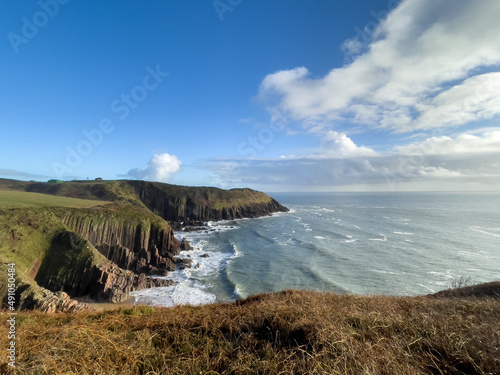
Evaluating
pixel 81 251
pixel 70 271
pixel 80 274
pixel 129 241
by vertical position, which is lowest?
pixel 80 274

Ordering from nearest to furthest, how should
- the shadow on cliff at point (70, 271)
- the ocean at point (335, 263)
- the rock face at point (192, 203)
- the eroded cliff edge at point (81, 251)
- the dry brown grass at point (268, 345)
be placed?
1. the dry brown grass at point (268, 345)
2. the eroded cliff edge at point (81, 251)
3. the shadow on cliff at point (70, 271)
4. the ocean at point (335, 263)
5. the rock face at point (192, 203)

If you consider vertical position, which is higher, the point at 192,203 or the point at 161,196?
the point at 161,196

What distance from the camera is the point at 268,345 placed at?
19.3 feet

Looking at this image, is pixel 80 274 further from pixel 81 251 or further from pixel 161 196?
pixel 161 196

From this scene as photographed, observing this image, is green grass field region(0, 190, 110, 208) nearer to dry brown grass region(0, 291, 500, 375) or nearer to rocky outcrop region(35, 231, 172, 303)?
rocky outcrop region(35, 231, 172, 303)

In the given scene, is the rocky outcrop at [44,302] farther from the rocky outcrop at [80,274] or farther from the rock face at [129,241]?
the rock face at [129,241]

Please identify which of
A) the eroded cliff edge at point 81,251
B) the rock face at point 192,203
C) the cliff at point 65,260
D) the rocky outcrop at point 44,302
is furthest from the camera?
the rock face at point 192,203

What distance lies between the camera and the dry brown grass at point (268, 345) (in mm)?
4652

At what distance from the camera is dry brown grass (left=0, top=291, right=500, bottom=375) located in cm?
465

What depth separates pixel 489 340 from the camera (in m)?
5.07

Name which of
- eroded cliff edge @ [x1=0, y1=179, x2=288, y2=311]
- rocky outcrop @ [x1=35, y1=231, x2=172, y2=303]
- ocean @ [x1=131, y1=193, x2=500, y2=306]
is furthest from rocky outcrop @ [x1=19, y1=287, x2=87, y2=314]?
ocean @ [x1=131, y1=193, x2=500, y2=306]

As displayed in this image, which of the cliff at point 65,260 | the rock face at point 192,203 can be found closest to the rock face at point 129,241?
the cliff at point 65,260

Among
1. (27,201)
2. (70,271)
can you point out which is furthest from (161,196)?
(70,271)

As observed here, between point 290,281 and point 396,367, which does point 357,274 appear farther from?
point 396,367
